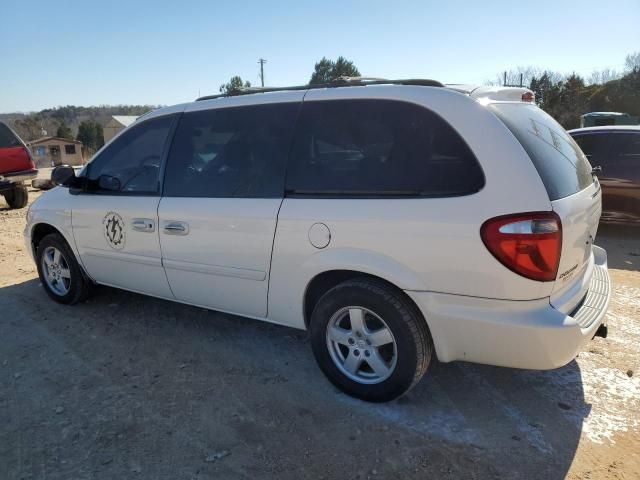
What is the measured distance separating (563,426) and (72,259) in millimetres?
4109

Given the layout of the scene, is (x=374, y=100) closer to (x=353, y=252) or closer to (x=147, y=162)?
(x=353, y=252)

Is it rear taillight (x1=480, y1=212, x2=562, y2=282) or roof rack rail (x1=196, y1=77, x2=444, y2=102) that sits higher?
roof rack rail (x1=196, y1=77, x2=444, y2=102)

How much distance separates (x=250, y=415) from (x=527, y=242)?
1812 millimetres

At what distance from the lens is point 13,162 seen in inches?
398

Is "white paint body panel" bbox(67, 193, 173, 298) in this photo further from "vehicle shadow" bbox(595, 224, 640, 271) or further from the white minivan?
"vehicle shadow" bbox(595, 224, 640, 271)

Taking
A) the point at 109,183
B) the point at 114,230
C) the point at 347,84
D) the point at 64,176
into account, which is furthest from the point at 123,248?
the point at 347,84

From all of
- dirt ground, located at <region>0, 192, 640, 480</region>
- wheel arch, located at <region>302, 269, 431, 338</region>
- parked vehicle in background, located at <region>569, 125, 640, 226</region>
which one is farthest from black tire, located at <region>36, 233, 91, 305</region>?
parked vehicle in background, located at <region>569, 125, 640, 226</region>

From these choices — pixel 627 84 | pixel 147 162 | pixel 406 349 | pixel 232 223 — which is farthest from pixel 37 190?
pixel 627 84

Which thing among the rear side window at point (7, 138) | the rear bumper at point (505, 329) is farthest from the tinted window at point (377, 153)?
the rear side window at point (7, 138)

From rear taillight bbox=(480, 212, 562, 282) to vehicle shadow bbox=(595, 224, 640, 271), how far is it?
13.1ft

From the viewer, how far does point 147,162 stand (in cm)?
389

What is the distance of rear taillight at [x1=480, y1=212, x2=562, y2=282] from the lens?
236 centimetres

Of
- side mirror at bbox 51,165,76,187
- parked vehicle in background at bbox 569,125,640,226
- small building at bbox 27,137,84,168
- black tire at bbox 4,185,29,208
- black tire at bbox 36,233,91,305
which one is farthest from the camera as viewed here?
small building at bbox 27,137,84,168

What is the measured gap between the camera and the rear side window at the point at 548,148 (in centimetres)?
250
